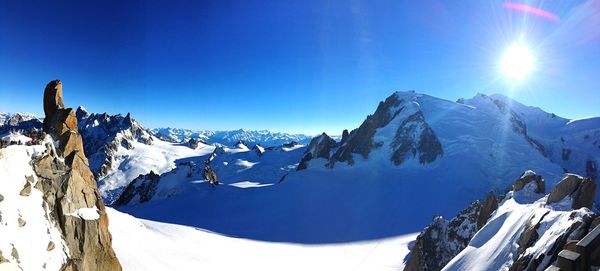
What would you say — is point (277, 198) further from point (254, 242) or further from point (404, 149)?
point (404, 149)

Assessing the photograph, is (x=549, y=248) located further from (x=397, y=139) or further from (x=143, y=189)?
(x=143, y=189)

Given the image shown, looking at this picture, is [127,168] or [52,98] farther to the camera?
[127,168]

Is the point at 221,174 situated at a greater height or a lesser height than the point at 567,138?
lesser

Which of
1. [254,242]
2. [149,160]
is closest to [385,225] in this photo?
[254,242]

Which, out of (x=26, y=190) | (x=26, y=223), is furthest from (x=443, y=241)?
(x=26, y=190)

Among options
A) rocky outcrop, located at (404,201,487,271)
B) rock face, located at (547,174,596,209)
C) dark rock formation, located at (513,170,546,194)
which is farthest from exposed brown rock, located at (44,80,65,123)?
dark rock formation, located at (513,170,546,194)

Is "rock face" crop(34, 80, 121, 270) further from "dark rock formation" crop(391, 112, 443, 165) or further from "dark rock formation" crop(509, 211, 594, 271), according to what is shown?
"dark rock formation" crop(391, 112, 443, 165)
